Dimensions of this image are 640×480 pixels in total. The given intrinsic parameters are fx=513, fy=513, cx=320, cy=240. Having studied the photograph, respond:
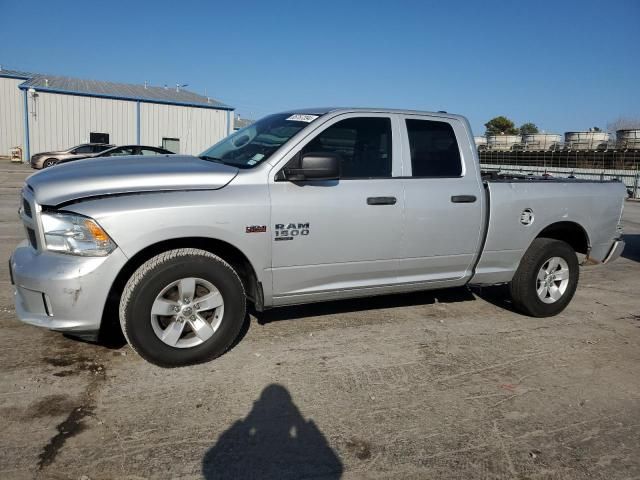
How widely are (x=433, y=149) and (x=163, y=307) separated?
2.70m

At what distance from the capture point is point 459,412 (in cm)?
325

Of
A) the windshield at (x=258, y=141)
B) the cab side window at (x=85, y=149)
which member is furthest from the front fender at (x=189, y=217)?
the cab side window at (x=85, y=149)

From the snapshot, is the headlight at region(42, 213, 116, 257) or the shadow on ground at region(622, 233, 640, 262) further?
the shadow on ground at region(622, 233, 640, 262)

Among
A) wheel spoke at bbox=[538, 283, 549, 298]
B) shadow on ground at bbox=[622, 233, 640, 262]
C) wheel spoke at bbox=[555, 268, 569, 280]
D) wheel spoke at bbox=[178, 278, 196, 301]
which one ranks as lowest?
shadow on ground at bbox=[622, 233, 640, 262]

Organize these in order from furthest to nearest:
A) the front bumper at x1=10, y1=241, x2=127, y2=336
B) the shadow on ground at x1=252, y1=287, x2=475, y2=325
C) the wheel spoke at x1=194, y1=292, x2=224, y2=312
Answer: the shadow on ground at x1=252, y1=287, x2=475, y2=325 → the wheel spoke at x1=194, y1=292, x2=224, y2=312 → the front bumper at x1=10, y1=241, x2=127, y2=336

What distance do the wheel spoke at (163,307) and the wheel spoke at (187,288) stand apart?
3.4 inches

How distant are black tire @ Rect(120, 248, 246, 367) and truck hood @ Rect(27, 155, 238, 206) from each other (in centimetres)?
49

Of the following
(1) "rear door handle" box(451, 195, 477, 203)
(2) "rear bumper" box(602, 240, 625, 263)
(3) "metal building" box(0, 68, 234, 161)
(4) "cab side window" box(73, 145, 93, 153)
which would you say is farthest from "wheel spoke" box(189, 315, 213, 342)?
(3) "metal building" box(0, 68, 234, 161)

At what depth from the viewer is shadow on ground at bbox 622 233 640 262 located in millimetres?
9266

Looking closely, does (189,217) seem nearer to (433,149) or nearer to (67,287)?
(67,287)

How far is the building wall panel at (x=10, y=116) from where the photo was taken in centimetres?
3322

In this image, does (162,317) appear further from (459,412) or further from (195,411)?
(459,412)

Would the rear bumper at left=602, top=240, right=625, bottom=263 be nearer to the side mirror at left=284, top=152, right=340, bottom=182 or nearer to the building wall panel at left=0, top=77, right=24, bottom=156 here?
the side mirror at left=284, top=152, right=340, bottom=182

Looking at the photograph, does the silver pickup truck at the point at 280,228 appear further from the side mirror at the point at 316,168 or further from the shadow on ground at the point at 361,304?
the shadow on ground at the point at 361,304
